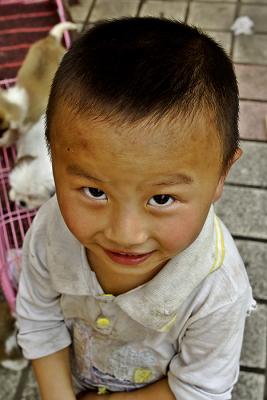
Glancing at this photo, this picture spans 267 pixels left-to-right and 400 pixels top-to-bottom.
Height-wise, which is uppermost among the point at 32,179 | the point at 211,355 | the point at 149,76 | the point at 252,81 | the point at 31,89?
the point at 149,76

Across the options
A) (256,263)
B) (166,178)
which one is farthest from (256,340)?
(166,178)

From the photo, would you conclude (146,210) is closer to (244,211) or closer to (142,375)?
(142,375)

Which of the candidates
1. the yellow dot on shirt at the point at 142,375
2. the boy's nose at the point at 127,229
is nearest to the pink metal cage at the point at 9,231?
the yellow dot on shirt at the point at 142,375

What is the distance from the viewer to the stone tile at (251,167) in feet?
6.23

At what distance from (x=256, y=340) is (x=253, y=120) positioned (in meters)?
0.85

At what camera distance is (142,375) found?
1100 millimetres

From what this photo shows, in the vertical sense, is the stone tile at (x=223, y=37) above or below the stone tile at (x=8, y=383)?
above

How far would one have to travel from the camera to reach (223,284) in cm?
90

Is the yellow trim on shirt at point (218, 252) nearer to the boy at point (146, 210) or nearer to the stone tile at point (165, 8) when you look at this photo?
the boy at point (146, 210)

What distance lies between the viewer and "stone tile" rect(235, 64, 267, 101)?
7.05ft

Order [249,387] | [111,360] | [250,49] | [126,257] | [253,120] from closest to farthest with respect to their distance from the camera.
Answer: [126,257] < [111,360] < [249,387] < [253,120] < [250,49]

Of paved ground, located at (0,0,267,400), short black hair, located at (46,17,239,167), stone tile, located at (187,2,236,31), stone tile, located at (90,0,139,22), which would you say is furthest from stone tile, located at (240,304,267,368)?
stone tile, located at (90,0,139,22)

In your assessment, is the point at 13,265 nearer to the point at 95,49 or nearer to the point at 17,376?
the point at 17,376

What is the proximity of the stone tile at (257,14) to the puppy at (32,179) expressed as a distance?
1149 mm
